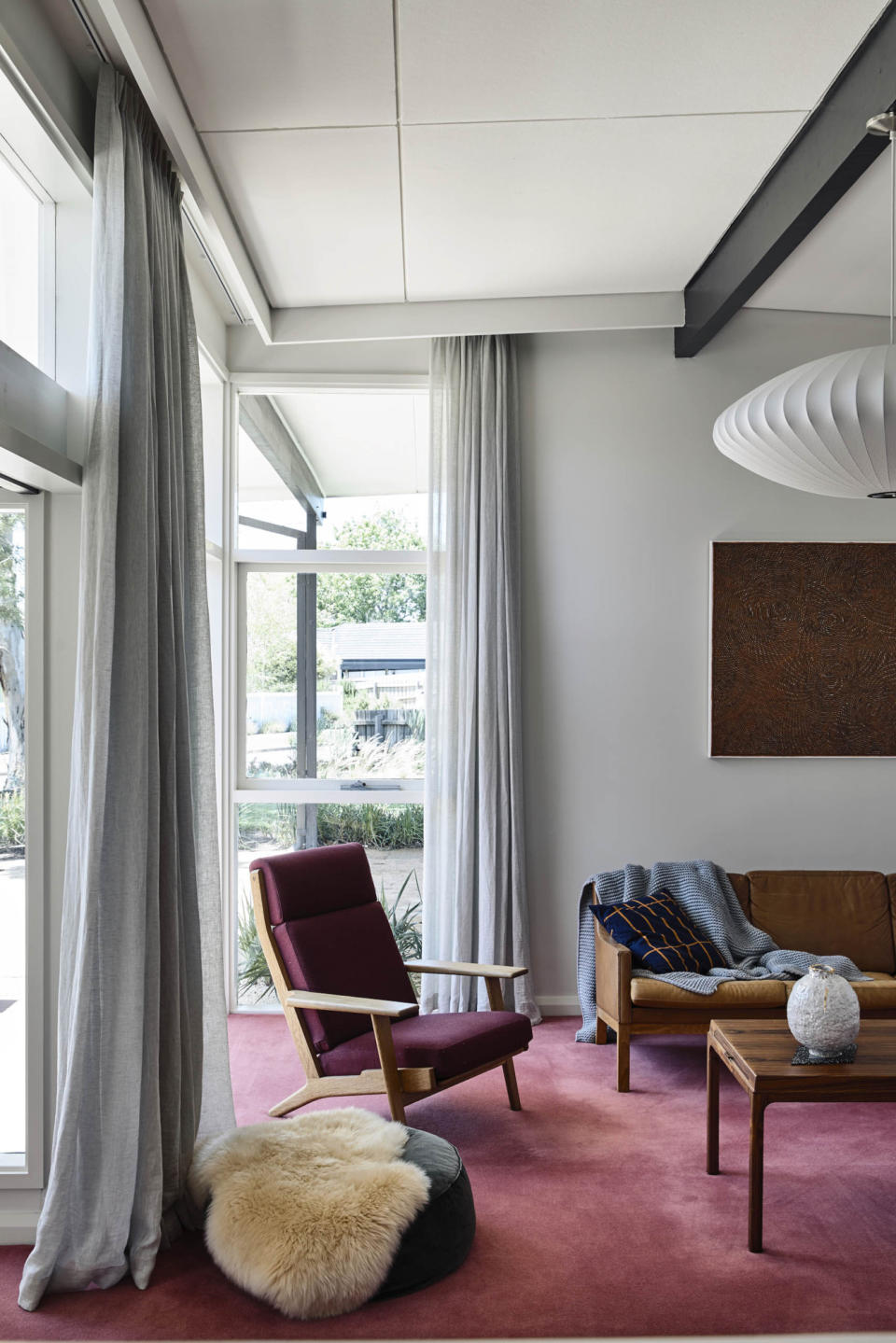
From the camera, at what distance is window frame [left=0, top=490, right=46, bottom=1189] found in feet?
8.73

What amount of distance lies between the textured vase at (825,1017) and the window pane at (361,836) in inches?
87.1

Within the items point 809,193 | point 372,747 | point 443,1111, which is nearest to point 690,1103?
point 443,1111

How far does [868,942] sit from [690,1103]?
3.90ft

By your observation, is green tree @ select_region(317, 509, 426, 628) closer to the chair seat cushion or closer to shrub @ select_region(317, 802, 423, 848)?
shrub @ select_region(317, 802, 423, 848)

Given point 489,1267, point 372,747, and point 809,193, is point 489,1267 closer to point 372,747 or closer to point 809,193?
point 372,747

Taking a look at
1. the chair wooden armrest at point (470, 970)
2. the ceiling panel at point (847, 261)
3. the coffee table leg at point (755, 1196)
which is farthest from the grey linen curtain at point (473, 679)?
the coffee table leg at point (755, 1196)

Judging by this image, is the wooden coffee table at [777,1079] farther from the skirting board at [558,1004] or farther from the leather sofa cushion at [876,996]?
the skirting board at [558,1004]

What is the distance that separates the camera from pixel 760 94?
2.87 metres

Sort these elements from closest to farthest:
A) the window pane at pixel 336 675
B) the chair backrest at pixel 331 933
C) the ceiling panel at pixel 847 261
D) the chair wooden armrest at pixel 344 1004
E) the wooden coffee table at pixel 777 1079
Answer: the wooden coffee table at pixel 777 1079 → the chair wooden armrest at pixel 344 1004 → the chair backrest at pixel 331 933 → the ceiling panel at pixel 847 261 → the window pane at pixel 336 675

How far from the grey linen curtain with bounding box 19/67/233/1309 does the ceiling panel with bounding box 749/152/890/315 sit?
2.22m

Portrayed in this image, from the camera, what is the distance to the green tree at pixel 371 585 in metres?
4.81

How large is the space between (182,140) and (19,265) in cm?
58

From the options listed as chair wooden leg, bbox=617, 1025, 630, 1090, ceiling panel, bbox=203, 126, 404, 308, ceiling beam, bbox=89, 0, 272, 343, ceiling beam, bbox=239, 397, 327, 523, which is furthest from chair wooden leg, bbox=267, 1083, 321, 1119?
ceiling panel, bbox=203, 126, 404, 308

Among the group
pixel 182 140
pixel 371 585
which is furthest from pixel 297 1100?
pixel 182 140
